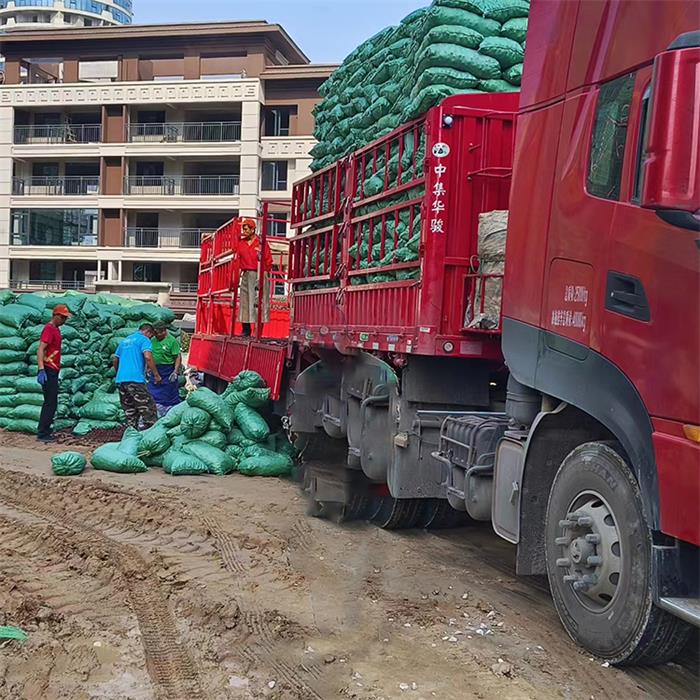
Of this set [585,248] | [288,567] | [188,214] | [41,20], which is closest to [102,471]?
[288,567]

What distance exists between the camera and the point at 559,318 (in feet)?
12.2

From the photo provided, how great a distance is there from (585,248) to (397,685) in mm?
2027

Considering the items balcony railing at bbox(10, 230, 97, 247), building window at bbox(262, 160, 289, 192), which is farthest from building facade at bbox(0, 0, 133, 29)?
building window at bbox(262, 160, 289, 192)

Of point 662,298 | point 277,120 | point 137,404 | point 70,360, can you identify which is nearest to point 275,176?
point 277,120

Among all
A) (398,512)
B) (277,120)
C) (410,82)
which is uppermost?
(277,120)

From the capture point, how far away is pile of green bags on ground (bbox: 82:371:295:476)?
839 centimetres

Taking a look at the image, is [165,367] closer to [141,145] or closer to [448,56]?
[448,56]

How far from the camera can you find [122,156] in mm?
36938

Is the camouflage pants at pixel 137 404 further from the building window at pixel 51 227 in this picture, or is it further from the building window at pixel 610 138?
the building window at pixel 51 227

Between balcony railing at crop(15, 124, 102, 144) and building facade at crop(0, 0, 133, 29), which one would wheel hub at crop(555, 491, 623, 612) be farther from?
building facade at crop(0, 0, 133, 29)

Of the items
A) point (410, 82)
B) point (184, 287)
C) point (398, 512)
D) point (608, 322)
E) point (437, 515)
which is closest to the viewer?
point (608, 322)

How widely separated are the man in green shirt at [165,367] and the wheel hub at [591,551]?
29.8 ft

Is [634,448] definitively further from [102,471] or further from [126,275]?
[126,275]

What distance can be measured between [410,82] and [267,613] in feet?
11.6
